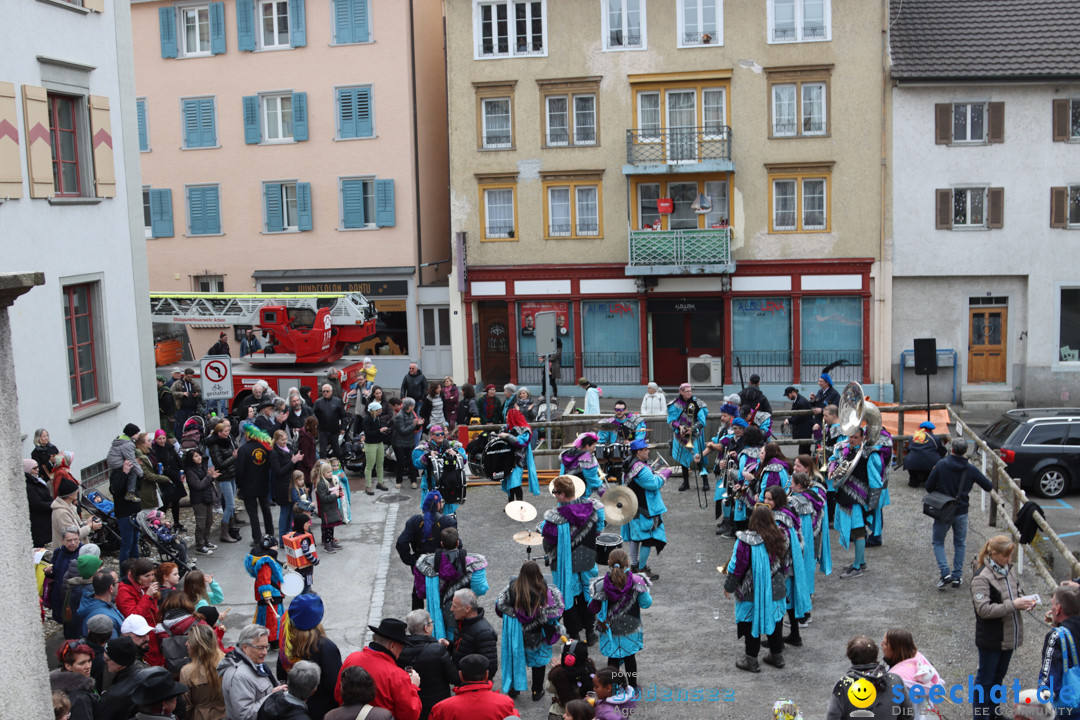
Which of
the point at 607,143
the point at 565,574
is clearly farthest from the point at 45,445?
the point at 607,143

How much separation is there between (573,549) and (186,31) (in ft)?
89.0

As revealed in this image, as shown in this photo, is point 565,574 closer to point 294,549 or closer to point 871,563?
point 294,549

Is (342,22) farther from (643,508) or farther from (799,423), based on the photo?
(643,508)

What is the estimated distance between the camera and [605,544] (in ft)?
35.2

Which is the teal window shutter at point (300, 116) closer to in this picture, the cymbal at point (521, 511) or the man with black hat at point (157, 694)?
the cymbal at point (521, 511)

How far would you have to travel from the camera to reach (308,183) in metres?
31.9

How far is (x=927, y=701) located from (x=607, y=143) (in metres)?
23.7

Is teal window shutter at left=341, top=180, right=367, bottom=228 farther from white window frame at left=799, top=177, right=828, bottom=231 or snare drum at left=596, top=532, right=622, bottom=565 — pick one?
snare drum at left=596, top=532, right=622, bottom=565

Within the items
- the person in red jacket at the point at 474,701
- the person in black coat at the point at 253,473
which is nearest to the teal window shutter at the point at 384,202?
the person in black coat at the point at 253,473

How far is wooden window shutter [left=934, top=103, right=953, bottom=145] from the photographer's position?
92.1 ft

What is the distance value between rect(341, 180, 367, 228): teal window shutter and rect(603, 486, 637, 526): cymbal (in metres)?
21.8

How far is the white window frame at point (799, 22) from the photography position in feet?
92.3

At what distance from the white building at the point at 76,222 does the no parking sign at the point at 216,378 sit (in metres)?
1.23

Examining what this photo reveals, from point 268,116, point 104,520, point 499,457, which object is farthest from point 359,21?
point 104,520
